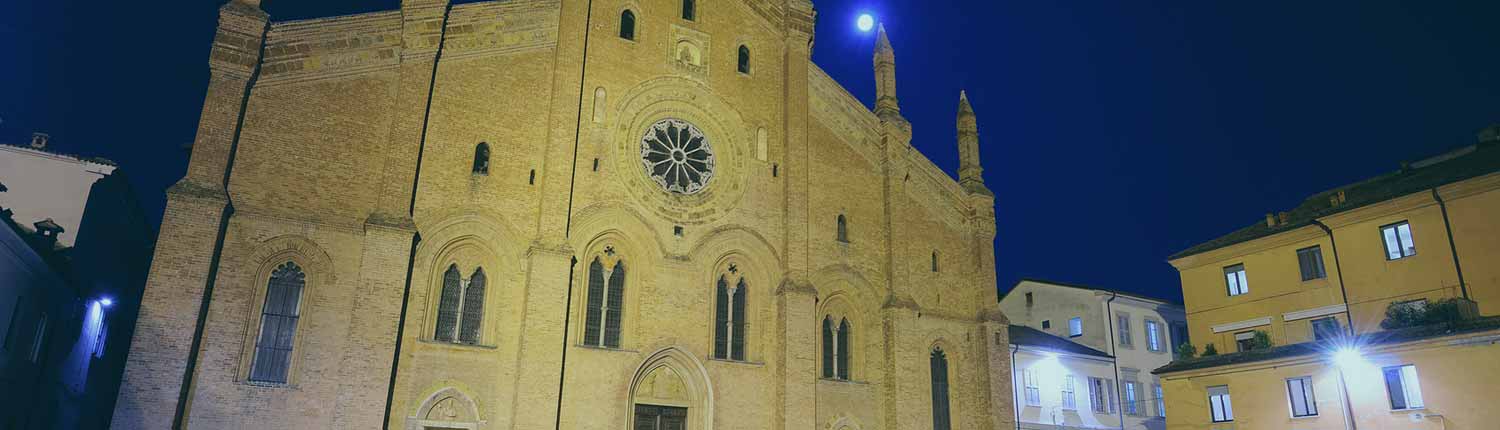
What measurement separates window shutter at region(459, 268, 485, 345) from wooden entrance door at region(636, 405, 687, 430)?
3.96m

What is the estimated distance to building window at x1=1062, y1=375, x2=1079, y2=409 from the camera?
3269 centimetres

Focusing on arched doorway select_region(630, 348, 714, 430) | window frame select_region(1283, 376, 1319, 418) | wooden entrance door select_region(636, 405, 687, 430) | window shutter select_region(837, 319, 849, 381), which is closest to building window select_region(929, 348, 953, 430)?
window shutter select_region(837, 319, 849, 381)

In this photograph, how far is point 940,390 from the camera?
24.7 m

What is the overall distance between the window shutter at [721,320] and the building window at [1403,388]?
15.5 meters

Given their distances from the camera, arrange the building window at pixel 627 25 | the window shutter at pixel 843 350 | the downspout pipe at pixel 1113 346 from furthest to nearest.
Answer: the downspout pipe at pixel 1113 346, the window shutter at pixel 843 350, the building window at pixel 627 25

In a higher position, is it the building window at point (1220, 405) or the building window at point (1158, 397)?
the building window at point (1158, 397)

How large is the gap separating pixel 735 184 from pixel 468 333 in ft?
24.9

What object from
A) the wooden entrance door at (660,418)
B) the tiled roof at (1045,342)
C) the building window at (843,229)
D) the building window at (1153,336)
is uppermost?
the building window at (843,229)

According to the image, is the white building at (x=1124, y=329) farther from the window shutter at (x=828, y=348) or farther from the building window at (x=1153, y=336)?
the window shutter at (x=828, y=348)

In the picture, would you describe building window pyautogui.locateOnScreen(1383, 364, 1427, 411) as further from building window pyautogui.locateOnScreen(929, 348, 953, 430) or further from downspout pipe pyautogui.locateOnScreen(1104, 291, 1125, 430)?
downspout pipe pyautogui.locateOnScreen(1104, 291, 1125, 430)

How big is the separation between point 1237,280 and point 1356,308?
3731 millimetres

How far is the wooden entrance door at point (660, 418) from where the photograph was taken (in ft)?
66.6

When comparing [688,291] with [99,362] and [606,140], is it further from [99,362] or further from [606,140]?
[99,362]

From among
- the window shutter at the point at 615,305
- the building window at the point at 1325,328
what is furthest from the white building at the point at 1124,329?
the window shutter at the point at 615,305
